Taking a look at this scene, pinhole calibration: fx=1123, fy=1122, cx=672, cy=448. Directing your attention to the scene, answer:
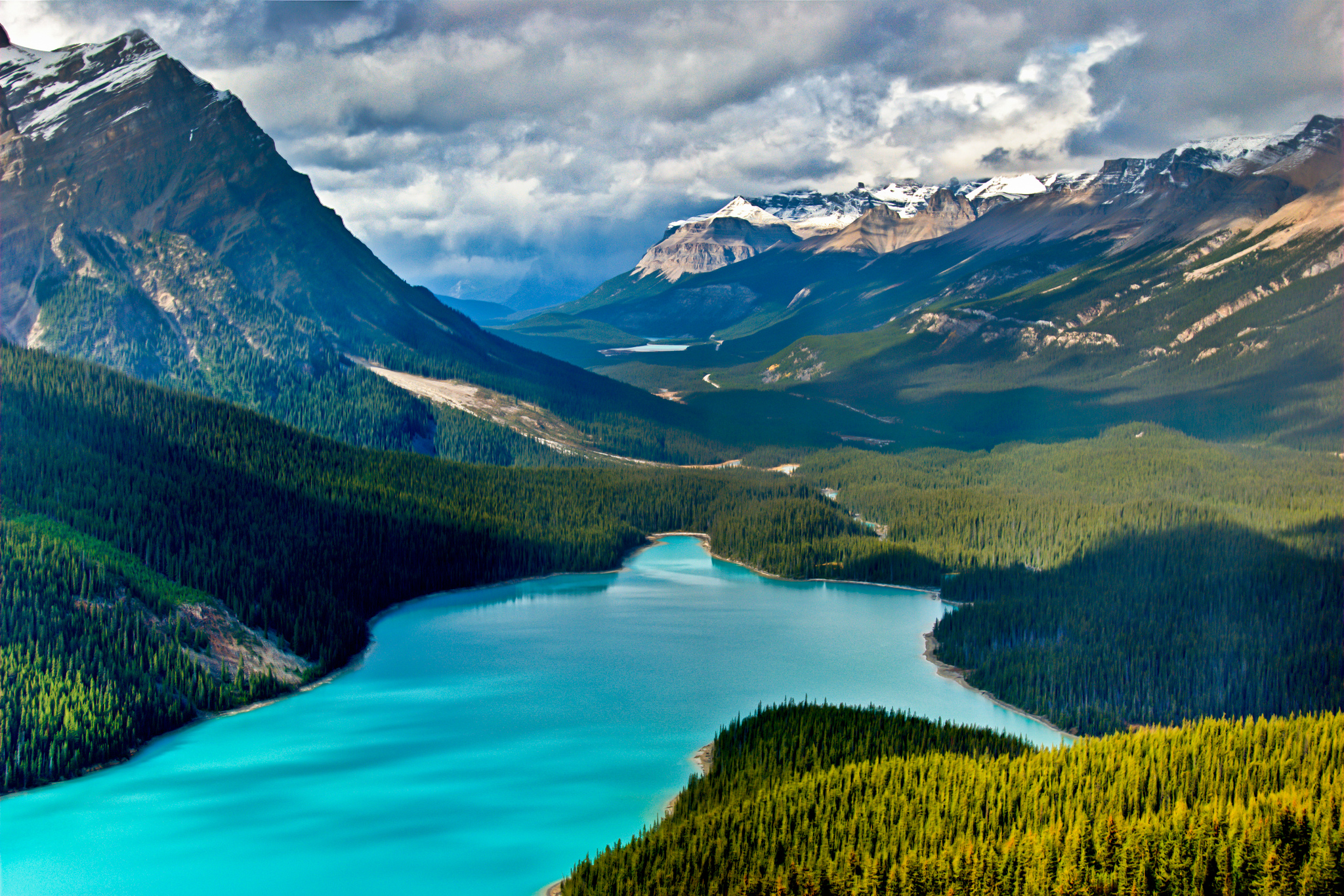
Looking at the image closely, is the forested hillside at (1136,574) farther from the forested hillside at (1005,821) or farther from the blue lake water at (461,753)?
the forested hillside at (1005,821)

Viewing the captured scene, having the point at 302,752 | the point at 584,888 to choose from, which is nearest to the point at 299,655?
the point at 302,752

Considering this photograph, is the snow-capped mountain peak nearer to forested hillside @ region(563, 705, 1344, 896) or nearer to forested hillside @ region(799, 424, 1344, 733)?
forested hillside @ region(799, 424, 1344, 733)

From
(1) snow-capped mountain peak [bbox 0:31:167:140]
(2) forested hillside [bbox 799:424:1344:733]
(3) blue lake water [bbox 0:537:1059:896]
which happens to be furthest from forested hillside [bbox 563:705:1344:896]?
(1) snow-capped mountain peak [bbox 0:31:167:140]

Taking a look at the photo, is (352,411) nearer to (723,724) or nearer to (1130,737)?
(723,724)

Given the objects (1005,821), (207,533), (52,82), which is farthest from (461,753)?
(52,82)

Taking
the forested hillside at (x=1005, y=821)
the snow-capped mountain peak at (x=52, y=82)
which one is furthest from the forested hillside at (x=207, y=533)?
the snow-capped mountain peak at (x=52, y=82)

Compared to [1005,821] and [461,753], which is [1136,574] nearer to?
[1005,821]
